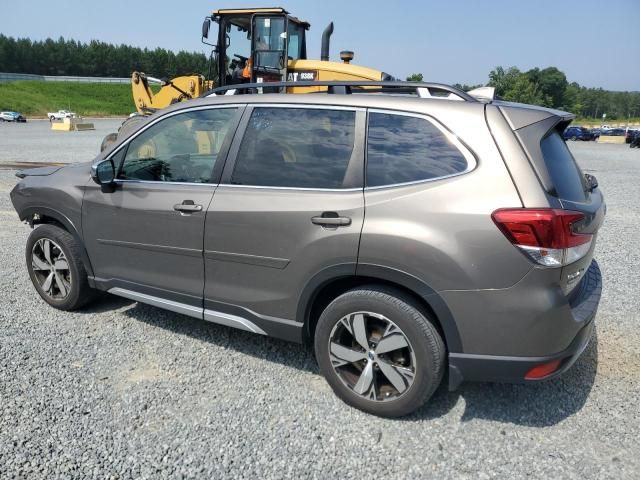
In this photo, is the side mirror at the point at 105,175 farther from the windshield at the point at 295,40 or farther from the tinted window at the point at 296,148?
the windshield at the point at 295,40

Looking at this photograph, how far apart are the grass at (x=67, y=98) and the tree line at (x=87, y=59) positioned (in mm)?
15174

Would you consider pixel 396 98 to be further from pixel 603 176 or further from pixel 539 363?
pixel 603 176

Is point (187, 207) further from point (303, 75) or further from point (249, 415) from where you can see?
point (303, 75)

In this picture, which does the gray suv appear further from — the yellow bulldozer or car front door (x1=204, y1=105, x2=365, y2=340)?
the yellow bulldozer

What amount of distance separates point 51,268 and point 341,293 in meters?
2.66

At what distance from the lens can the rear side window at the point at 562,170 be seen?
2539 mm

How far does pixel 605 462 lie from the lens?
A: 247 cm

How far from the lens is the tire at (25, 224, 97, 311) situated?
3969 millimetres

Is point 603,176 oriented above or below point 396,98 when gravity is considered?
below

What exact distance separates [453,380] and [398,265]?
2.24ft

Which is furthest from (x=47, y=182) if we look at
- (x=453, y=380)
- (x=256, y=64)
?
(x=256, y=64)

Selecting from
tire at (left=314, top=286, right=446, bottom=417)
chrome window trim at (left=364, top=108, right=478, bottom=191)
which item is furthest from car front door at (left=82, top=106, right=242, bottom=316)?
chrome window trim at (left=364, top=108, right=478, bottom=191)

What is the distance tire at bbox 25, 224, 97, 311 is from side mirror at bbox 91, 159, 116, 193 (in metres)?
0.65

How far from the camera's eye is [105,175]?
3.55 metres
